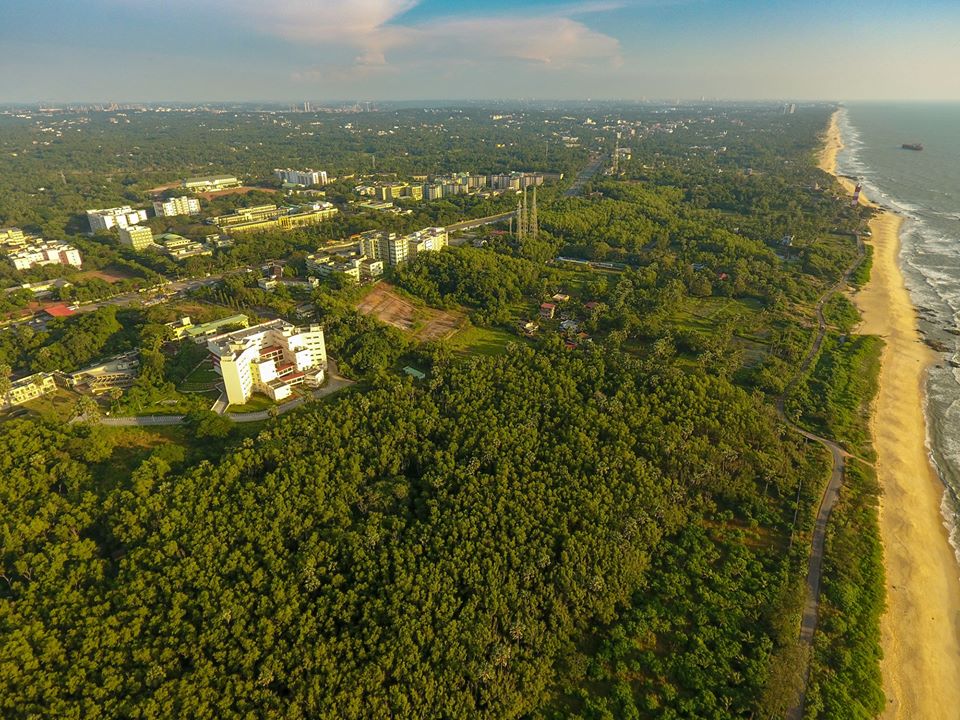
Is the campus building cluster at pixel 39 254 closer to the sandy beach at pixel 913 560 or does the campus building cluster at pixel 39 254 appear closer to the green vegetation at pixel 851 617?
the green vegetation at pixel 851 617

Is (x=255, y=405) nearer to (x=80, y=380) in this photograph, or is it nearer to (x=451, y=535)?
(x=80, y=380)

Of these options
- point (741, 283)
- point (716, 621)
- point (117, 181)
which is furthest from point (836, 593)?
point (117, 181)

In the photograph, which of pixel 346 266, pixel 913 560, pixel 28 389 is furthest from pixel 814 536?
pixel 28 389

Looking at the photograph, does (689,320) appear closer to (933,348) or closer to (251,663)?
(933,348)

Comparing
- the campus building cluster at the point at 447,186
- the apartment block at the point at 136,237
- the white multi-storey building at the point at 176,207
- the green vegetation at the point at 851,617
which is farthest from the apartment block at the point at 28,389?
the campus building cluster at the point at 447,186

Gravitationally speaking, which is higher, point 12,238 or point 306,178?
point 306,178

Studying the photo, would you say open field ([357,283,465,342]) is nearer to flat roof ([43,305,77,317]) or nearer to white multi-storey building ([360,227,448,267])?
white multi-storey building ([360,227,448,267])
